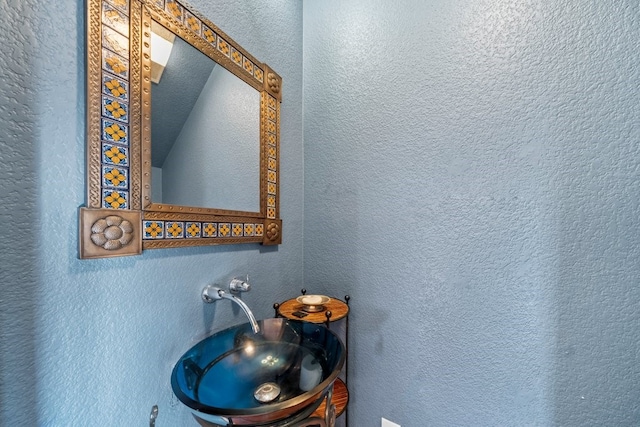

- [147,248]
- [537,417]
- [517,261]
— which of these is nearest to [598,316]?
[517,261]

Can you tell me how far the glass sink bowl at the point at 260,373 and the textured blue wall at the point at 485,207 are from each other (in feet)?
1.07

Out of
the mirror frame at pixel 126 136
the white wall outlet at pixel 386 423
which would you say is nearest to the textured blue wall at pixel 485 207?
the white wall outlet at pixel 386 423

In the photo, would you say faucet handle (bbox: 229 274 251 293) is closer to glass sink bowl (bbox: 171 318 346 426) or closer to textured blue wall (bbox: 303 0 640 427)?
glass sink bowl (bbox: 171 318 346 426)

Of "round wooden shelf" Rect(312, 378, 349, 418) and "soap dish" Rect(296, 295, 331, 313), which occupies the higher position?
"soap dish" Rect(296, 295, 331, 313)

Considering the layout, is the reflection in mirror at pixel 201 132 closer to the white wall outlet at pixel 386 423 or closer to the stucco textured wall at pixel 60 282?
the stucco textured wall at pixel 60 282

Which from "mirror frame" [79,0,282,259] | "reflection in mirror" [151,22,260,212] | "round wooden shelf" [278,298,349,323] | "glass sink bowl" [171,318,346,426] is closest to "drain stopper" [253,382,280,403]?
"glass sink bowl" [171,318,346,426]

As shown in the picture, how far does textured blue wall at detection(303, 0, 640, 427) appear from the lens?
630 mm

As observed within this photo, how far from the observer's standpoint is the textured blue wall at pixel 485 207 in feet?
2.07

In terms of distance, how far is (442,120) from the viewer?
84 cm

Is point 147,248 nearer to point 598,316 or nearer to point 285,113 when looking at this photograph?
point 285,113

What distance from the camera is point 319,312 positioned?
0.87 m

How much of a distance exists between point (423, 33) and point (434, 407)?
4.54 ft

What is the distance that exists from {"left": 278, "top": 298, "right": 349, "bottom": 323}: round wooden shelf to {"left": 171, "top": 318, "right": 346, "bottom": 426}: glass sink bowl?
1.4 inches

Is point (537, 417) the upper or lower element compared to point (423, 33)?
lower
